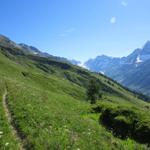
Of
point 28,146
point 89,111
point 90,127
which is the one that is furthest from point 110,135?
point 89,111

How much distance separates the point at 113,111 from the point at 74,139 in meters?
7.45

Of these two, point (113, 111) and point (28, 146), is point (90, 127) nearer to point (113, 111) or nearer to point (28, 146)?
point (113, 111)

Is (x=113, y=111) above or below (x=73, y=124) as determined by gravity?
above

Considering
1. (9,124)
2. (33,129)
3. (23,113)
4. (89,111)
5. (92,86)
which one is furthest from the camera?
(92,86)

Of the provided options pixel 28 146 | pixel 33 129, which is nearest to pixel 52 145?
pixel 28 146

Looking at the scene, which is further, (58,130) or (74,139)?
(58,130)

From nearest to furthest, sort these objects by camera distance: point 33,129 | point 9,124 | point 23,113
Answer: point 33,129 < point 9,124 < point 23,113

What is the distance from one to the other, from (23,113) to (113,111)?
277 inches

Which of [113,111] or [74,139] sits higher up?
[113,111]

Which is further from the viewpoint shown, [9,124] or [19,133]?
[9,124]

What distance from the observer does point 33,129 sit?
19.5m

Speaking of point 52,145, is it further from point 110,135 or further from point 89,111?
point 89,111

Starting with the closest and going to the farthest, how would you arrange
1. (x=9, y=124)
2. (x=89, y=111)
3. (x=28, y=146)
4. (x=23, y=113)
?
(x=28, y=146) → (x=9, y=124) → (x=23, y=113) → (x=89, y=111)

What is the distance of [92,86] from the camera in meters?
97.3
